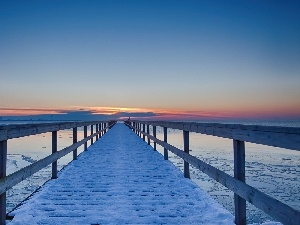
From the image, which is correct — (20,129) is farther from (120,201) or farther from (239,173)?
(239,173)

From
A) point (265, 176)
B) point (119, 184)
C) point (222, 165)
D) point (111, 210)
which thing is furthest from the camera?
point (222, 165)

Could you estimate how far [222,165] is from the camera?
43.1 ft

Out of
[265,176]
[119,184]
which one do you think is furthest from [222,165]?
[119,184]

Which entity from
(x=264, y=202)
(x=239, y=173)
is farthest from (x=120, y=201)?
(x=264, y=202)

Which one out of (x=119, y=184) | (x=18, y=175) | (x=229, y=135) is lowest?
(x=119, y=184)

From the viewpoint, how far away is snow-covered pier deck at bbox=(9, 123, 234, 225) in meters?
4.08

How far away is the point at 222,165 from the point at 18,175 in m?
10.4

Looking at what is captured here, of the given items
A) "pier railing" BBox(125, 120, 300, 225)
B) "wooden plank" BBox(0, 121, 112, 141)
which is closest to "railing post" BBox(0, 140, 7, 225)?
"wooden plank" BBox(0, 121, 112, 141)

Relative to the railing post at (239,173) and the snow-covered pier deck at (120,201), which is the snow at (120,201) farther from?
the railing post at (239,173)

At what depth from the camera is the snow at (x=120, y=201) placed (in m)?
4.08

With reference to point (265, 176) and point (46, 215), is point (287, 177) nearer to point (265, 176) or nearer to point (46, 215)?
point (265, 176)

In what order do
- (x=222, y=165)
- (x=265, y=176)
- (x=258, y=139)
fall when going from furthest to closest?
(x=222, y=165) → (x=265, y=176) → (x=258, y=139)

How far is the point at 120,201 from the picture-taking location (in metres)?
4.91

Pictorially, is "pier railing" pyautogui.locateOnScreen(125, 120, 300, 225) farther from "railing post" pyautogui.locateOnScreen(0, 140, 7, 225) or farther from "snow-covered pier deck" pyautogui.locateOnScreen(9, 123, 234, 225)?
"railing post" pyautogui.locateOnScreen(0, 140, 7, 225)
